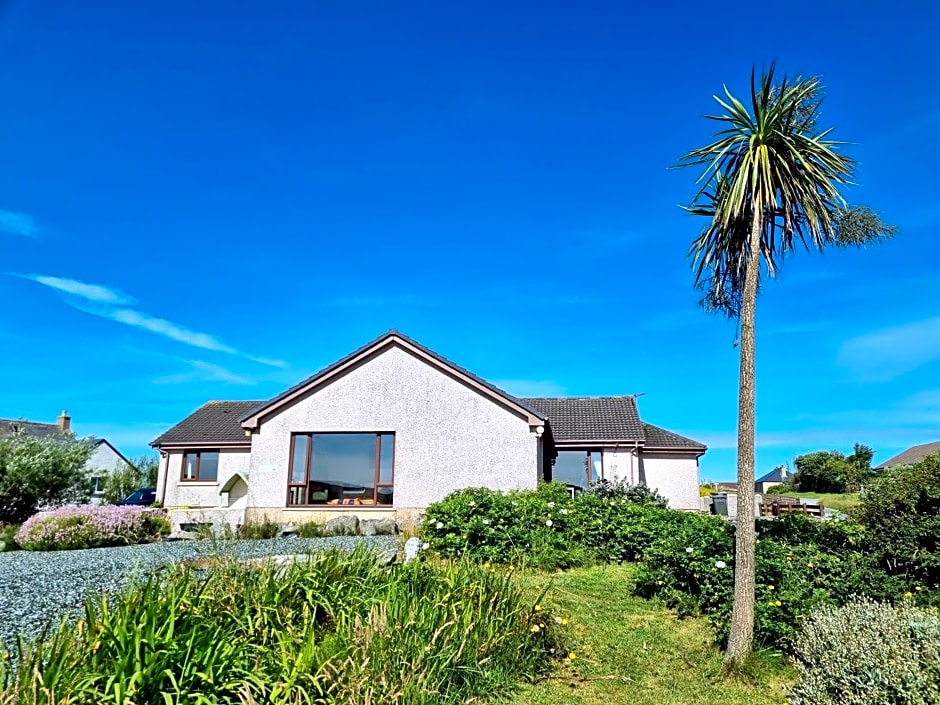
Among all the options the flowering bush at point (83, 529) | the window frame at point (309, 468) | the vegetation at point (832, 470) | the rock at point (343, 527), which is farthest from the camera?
the vegetation at point (832, 470)

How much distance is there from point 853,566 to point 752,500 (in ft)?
8.74

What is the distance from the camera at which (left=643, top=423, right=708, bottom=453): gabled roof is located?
23.5m

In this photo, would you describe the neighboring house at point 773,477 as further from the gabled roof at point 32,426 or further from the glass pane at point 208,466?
the gabled roof at point 32,426

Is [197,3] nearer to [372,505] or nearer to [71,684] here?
[71,684]

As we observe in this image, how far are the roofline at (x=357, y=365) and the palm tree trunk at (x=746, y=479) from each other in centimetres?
1113

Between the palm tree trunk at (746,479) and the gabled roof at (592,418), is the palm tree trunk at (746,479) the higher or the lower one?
the lower one

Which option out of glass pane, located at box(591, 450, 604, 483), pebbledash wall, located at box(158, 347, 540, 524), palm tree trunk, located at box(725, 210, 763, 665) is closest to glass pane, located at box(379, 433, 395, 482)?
pebbledash wall, located at box(158, 347, 540, 524)

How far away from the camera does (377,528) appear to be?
595 inches

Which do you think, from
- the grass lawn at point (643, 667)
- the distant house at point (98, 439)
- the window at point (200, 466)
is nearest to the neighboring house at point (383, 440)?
the window at point (200, 466)

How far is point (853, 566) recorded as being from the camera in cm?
745

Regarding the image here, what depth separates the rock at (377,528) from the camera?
49.2ft

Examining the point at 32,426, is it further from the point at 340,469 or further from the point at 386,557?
the point at 386,557

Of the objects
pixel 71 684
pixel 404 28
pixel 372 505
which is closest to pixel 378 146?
pixel 404 28

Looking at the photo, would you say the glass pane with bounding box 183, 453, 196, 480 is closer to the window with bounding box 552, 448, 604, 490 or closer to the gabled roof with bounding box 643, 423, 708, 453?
the window with bounding box 552, 448, 604, 490
